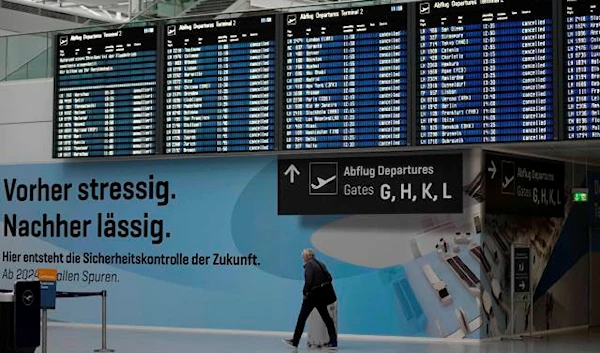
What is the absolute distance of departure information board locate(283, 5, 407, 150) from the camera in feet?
57.3

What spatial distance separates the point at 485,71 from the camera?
16.7 m

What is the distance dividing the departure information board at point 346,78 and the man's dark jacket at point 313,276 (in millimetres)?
2051

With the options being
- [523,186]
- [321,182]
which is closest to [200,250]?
[321,182]

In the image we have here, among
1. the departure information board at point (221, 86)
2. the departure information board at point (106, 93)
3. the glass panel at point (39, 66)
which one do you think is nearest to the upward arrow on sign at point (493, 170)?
the departure information board at point (221, 86)

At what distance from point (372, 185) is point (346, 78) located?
182cm

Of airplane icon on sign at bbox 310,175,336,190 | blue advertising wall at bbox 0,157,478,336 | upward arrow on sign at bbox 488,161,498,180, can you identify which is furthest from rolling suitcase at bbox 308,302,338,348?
upward arrow on sign at bbox 488,161,498,180

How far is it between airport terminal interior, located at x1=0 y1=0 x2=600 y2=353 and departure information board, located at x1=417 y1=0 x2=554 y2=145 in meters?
0.03

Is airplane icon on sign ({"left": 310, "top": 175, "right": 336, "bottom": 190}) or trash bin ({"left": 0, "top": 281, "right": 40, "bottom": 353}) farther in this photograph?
airplane icon on sign ({"left": 310, "top": 175, "right": 336, "bottom": 190})

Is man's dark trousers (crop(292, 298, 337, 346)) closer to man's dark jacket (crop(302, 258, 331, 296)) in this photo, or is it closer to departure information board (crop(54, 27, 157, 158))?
man's dark jacket (crop(302, 258, 331, 296))

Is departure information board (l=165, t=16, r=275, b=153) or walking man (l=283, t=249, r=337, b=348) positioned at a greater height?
departure information board (l=165, t=16, r=275, b=153)

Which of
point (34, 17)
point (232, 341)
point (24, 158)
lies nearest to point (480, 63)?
point (232, 341)

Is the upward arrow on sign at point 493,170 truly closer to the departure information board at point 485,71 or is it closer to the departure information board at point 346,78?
the departure information board at point 485,71

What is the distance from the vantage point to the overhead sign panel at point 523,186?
60.6 ft

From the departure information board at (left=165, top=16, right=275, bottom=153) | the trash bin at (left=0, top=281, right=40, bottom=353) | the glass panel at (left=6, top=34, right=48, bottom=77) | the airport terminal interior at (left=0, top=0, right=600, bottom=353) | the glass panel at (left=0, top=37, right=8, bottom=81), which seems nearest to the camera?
the trash bin at (left=0, top=281, right=40, bottom=353)
